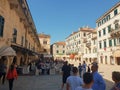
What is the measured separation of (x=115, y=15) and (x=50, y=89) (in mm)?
31324

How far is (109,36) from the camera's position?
39438 mm

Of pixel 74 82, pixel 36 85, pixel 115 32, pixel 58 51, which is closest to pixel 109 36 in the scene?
pixel 115 32

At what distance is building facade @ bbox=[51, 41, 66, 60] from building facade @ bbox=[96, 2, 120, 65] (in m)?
44.1

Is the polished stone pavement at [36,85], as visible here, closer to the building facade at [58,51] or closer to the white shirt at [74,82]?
the white shirt at [74,82]

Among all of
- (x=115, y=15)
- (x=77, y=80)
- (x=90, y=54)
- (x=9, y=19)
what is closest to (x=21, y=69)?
(x=9, y=19)

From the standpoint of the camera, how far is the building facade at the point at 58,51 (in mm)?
88812

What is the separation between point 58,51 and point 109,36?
54.9 m

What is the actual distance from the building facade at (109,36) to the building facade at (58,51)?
44.1 metres

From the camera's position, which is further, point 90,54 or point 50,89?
point 90,54

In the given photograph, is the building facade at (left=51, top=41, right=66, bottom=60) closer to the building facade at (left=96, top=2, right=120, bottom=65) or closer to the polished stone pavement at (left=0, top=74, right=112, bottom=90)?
the building facade at (left=96, top=2, right=120, bottom=65)

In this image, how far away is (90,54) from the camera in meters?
54.6

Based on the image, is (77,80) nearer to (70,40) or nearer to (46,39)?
(46,39)

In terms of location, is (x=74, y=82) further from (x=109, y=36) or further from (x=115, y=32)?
(x=109, y=36)

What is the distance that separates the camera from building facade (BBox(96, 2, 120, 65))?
35.6 m
